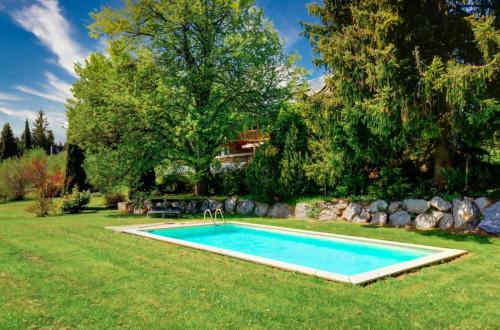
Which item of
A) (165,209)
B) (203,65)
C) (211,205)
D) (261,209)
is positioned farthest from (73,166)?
(261,209)

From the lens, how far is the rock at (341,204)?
15.0 m

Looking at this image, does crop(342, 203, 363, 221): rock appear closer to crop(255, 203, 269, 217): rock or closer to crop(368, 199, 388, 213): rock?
crop(368, 199, 388, 213): rock

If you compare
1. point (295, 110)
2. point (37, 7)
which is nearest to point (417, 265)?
point (295, 110)

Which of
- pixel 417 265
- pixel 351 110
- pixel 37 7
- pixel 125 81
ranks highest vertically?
pixel 37 7

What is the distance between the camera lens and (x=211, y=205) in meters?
19.3

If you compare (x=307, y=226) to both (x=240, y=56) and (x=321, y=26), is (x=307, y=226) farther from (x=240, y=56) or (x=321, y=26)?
(x=240, y=56)

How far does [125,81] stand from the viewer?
62.6ft

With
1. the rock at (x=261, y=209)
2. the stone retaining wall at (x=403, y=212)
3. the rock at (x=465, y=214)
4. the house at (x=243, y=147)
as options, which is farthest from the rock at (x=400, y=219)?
the house at (x=243, y=147)

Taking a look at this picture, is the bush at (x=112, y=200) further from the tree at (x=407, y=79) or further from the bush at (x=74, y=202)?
the tree at (x=407, y=79)

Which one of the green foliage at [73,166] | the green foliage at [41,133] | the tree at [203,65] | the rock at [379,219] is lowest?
the rock at [379,219]

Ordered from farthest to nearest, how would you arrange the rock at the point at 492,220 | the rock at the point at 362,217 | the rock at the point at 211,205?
the rock at the point at 211,205
the rock at the point at 362,217
the rock at the point at 492,220

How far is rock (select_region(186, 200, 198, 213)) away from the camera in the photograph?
19719 mm

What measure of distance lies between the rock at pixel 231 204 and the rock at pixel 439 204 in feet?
30.5

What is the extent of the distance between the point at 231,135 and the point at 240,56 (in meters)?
4.01
